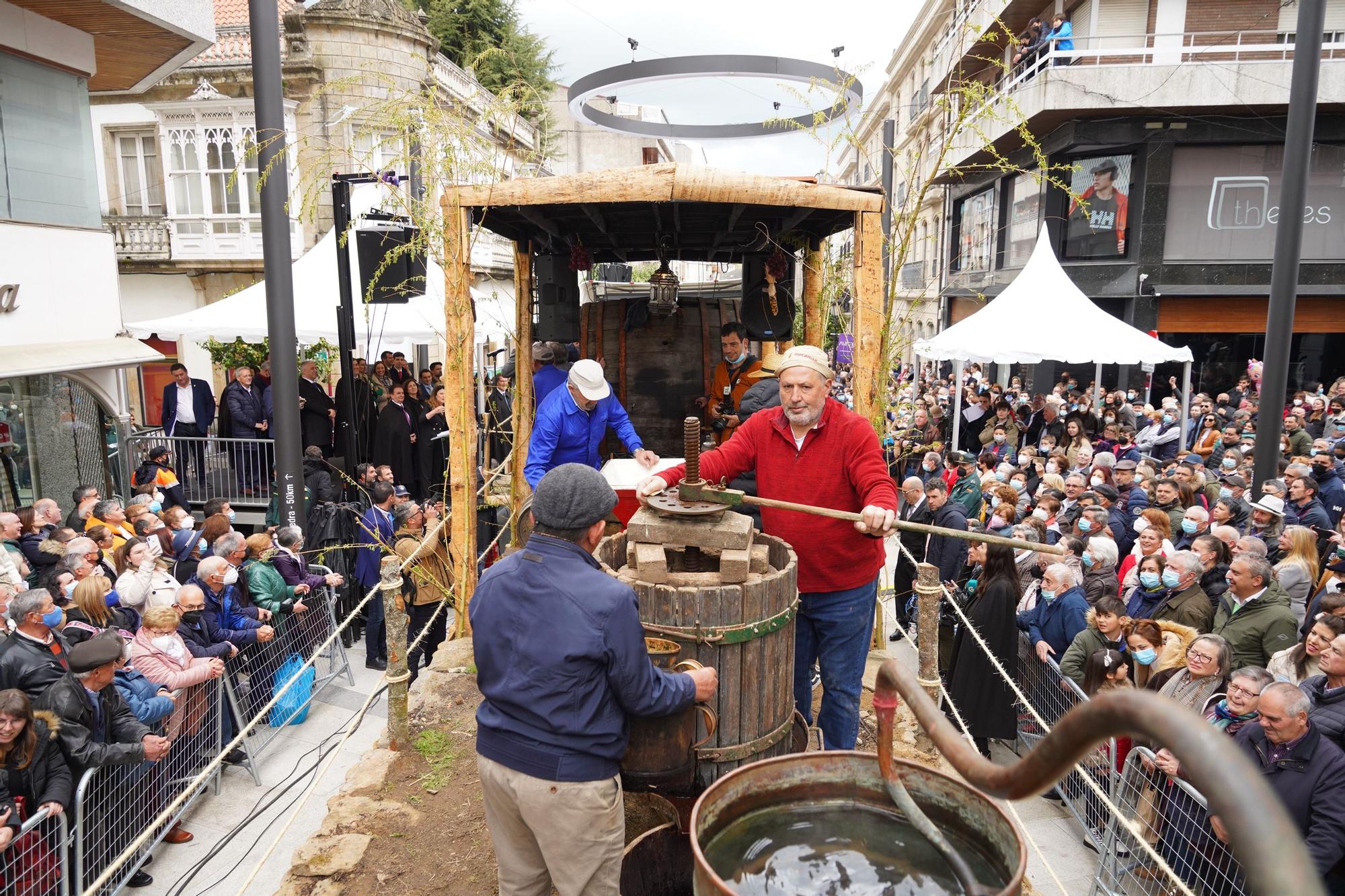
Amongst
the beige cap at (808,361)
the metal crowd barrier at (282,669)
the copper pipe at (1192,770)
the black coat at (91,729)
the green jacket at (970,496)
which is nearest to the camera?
the copper pipe at (1192,770)

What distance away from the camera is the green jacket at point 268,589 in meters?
7.41

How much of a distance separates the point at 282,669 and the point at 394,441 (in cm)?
507

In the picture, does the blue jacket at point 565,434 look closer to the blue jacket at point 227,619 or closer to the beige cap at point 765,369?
the beige cap at point 765,369

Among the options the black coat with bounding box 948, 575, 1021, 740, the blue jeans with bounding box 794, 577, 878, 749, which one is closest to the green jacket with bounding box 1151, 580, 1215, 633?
the black coat with bounding box 948, 575, 1021, 740

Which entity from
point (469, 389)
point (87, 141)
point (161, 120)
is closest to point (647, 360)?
point (469, 389)

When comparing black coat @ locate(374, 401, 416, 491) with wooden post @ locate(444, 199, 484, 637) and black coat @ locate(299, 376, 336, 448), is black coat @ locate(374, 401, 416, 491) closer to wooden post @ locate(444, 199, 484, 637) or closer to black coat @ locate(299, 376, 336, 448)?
black coat @ locate(299, 376, 336, 448)

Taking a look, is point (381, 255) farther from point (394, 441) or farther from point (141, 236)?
point (141, 236)

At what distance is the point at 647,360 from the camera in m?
10.3

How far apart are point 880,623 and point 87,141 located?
12.1 meters

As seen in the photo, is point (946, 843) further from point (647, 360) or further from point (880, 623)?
point (647, 360)

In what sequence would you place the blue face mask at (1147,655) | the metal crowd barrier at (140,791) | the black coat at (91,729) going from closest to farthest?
the black coat at (91,729)
the metal crowd barrier at (140,791)
the blue face mask at (1147,655)

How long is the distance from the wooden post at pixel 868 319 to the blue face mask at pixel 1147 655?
2.36m

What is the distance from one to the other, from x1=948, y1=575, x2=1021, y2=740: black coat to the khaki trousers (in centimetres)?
454

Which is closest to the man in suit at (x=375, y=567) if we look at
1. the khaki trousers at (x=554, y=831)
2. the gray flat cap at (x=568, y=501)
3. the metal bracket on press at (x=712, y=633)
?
the metal bracket on press at (x=712, y=633)
